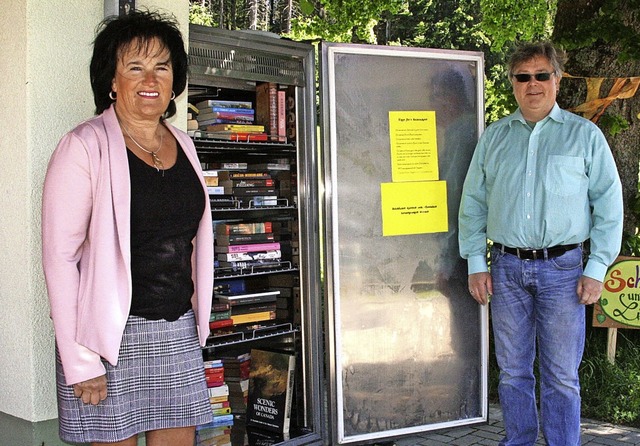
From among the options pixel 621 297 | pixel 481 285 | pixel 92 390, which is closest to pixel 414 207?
pixel 481 285

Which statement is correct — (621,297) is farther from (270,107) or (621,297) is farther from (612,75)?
(270,107)

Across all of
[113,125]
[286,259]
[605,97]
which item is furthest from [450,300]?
[113,125]

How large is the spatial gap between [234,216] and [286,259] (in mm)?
423

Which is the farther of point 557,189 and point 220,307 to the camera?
point 220,307

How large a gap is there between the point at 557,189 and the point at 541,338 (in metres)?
0.80

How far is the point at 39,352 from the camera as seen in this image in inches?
140

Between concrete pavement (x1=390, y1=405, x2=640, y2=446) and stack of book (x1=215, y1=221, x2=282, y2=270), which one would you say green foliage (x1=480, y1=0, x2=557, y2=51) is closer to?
concrete pavement (x1=390, y1=405, x2=640, y2=446)

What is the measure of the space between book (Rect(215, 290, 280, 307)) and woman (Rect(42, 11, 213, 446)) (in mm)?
1910

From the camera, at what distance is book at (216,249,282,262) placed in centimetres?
493

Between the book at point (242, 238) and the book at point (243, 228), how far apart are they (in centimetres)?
2

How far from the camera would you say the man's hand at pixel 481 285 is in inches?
180

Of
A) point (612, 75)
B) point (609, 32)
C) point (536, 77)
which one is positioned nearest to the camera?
point (536, 77)

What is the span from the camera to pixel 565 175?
4.16m

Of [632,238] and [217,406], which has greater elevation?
[632,238]
